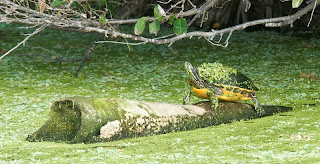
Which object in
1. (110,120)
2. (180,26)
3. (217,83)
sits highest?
(180,26)

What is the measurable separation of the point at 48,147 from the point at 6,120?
4.59ft

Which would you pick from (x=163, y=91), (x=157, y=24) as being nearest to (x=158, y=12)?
(x=157, y=24)

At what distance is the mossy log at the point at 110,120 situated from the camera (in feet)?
13.2

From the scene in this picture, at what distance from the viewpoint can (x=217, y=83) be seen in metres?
4.95

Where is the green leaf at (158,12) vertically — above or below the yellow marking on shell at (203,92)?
above

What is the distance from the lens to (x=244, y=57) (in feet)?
29.4

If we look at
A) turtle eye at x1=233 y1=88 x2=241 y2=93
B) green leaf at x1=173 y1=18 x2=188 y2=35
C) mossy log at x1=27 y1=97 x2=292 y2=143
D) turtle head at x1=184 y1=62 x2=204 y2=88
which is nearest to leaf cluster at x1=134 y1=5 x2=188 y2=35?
green leaf at x1=173 y1=18 x2=188 y2=35

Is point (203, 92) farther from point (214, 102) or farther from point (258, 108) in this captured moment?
point (258, 108)

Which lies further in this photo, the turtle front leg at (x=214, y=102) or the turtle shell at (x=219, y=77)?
the turtle shell at (x=219, y=77)

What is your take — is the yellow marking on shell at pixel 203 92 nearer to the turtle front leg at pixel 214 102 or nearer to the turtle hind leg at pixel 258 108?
the turtle front leg at pixel 214 102

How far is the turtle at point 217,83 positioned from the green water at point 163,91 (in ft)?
1.13

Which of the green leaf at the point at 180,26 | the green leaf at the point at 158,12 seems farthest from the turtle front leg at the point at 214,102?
the green leaf at the point at 158,12

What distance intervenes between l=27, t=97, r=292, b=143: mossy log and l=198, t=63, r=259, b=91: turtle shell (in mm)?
397

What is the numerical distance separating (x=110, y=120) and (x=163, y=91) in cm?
247
